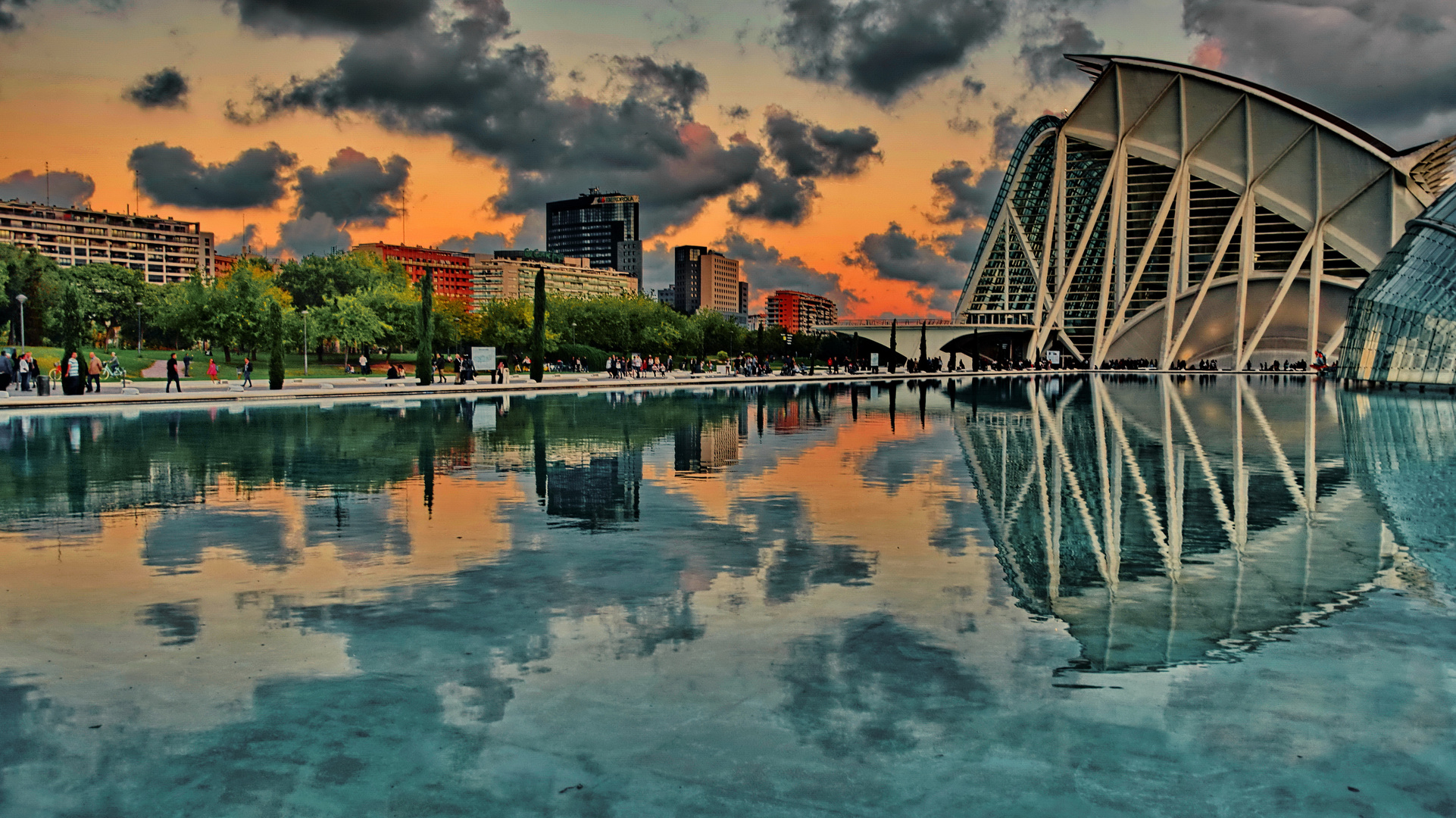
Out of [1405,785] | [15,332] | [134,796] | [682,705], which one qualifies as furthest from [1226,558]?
[15,332]

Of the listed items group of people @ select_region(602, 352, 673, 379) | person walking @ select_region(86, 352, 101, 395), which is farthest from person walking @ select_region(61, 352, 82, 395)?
group of people @ select_region(602, 352, 673, 379)

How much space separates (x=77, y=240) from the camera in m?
170

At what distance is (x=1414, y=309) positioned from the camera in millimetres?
44938

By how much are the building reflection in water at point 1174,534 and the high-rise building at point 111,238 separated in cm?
16875

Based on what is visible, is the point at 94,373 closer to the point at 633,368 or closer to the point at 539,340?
the point at 539,340

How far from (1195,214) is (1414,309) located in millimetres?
52336

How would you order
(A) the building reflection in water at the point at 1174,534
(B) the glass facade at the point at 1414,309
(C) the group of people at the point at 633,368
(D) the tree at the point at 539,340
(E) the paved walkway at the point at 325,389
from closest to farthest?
(A) the building reflection in water at the point at 1174,534 < (E) the paved walkway at the point at 325,389 < (B) the glass facade at the point at 1414,309 < (D) the tree at the point at 539,340 < (C) the group of people at the point at 633,368

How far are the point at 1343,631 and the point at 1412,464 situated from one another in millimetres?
10892

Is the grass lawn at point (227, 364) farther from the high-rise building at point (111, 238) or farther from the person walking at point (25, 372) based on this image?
the high-rise building at point (111, 238)

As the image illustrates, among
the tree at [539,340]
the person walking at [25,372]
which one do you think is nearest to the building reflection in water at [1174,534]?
the tree at [539,340]

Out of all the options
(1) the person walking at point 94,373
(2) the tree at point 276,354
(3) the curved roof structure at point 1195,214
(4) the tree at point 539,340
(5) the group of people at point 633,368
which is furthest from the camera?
(3) the curved roof structure at point 1195,214

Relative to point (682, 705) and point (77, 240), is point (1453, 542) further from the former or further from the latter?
point (77, 240)

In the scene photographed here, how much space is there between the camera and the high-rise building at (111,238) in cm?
16450

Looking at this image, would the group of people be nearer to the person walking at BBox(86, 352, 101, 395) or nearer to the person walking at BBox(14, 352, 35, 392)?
the person walking at BBox(86, 352, 101, 395)
